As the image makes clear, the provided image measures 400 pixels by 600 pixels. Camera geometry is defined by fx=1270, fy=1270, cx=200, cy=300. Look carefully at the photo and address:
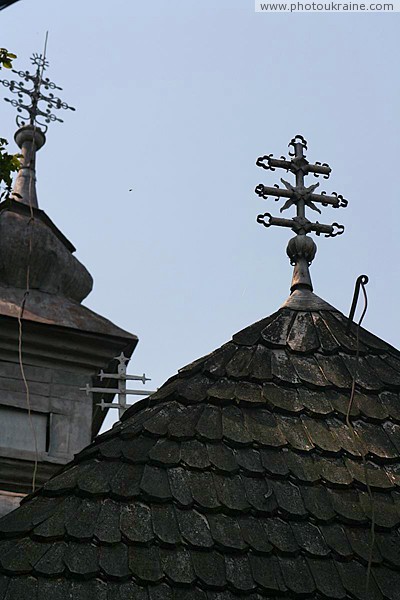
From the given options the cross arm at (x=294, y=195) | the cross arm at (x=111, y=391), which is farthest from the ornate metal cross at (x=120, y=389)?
the cross arm at (x=294, y=195)

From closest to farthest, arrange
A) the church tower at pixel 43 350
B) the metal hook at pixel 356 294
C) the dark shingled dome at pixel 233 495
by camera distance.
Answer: the dark shingled dome at pixel 233 495 → the metal hook at pixel 356 294 → the church tower at pixel 43 350

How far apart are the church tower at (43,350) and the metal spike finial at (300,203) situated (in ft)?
8.67

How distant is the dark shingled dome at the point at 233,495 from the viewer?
529cm

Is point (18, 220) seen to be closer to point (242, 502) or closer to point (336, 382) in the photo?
point (336, 382)

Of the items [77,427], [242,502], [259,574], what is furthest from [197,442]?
[77,427]

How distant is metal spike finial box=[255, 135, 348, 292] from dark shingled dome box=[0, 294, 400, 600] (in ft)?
3.27

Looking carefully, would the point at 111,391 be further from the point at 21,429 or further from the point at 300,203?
the point at 300,203

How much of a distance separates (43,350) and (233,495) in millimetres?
5318

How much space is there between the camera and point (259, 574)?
5.35 metres

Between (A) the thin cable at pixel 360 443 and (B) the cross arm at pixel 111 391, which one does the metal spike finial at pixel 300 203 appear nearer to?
(A) the thin cable at pixel 360 443

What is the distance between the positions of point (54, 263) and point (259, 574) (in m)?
6.68

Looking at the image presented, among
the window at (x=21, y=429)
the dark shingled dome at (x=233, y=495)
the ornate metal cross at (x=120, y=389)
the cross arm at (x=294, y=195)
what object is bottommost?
the dark shingled dome at (x=233, y=495)

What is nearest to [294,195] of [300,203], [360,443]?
[300,203]

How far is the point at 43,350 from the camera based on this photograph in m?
10.8
